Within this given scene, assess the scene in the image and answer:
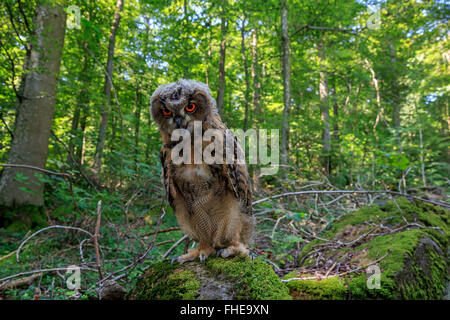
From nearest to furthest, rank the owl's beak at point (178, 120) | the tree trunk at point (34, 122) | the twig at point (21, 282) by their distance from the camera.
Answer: the owl's beak at point (178, 120) → the twig at point (21, 282) → the tree trunk at point (34, 122)

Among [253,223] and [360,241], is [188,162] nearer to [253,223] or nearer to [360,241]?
[253,223]

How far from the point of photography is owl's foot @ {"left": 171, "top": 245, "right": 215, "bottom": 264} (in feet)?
7.18

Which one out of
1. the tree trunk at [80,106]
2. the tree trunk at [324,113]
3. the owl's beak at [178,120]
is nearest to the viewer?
the owl's beak at [178,120]

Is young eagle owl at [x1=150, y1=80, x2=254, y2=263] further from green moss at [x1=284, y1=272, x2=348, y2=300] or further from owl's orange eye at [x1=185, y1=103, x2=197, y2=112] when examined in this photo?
green moss at [x1=284, y1=272, x2=348, y2=300]

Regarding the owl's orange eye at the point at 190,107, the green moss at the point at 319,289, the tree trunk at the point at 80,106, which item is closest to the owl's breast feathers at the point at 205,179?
the owl's orange eye at the point at 190,107

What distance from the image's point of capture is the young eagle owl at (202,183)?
208 centimetres

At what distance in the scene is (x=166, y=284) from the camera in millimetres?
1782

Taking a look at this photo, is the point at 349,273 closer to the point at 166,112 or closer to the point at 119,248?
the point at 166,112

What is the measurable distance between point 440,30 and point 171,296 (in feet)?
40.0

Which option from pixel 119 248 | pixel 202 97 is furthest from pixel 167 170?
pixel 119 248

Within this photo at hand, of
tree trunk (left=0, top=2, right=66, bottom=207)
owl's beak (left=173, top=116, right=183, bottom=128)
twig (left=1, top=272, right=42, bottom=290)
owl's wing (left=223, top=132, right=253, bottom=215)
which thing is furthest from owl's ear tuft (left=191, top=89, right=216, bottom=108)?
tree trunk (left=0, top=2, right=66, bottom=207)

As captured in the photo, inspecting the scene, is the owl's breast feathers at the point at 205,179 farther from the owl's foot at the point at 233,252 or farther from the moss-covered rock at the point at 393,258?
the moss-covered rock at the point at 393,258

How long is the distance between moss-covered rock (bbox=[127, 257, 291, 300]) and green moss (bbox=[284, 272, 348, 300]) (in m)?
0.73
